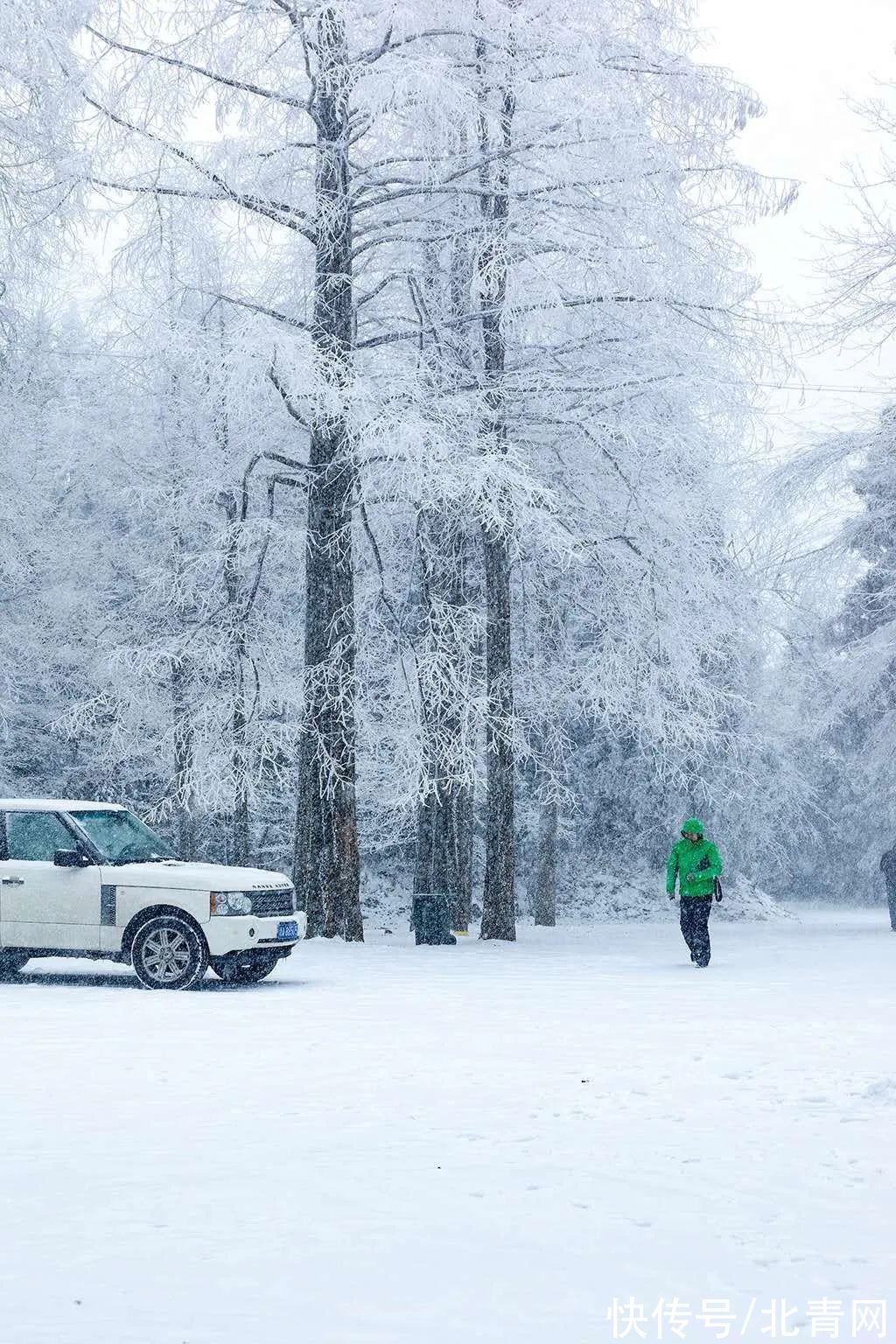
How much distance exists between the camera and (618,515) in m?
24.0

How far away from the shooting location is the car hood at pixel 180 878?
16328mm

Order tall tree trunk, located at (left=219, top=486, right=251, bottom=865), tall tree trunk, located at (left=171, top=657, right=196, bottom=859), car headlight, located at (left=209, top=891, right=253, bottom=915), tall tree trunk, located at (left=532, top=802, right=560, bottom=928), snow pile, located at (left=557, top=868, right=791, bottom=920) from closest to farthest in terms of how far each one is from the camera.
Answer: car headlight, located at (left=209, top=891, right=253, bottom=915)
tall tree trunk, located at (left=219, top=486, right=251, bottom=865)
tall tree trunk, located at (left=171, top=657, right=196, bottom=859)
tall tree trunk, located at (left=532, top=802, right=560, bottom=928)
snow pile, located at (left=557, top=868, right=791, bottom=920)

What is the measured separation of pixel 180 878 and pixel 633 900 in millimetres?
33158

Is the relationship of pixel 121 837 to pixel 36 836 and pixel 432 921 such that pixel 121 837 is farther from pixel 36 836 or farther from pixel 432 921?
pixel 432 921

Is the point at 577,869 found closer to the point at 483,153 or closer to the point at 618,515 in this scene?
the point at 618,515

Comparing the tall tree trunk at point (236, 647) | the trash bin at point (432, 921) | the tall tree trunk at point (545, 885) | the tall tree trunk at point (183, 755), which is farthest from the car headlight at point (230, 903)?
the tall tree trunk at point (545, 885)

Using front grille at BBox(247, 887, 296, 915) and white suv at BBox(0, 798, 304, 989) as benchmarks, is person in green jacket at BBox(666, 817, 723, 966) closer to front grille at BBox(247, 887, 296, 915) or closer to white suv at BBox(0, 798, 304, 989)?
front grille at BBox(247, 887, 296, 915)

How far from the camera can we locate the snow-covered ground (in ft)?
18.5

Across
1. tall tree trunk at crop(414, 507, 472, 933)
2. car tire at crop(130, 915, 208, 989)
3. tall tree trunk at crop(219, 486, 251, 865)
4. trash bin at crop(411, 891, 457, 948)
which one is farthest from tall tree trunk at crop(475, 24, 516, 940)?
car tire at crop(130, 915, 208, 989)

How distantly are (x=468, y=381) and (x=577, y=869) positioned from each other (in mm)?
27252

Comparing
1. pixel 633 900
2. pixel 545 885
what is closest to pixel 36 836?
pixel 545 885

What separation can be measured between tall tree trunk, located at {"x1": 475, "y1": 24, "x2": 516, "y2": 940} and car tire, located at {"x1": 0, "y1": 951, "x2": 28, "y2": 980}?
7.04 meters

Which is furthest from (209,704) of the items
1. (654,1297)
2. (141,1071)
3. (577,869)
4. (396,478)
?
(577,869)

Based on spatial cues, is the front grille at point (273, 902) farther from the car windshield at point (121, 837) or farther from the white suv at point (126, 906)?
the car windshield at point (121, 837)
